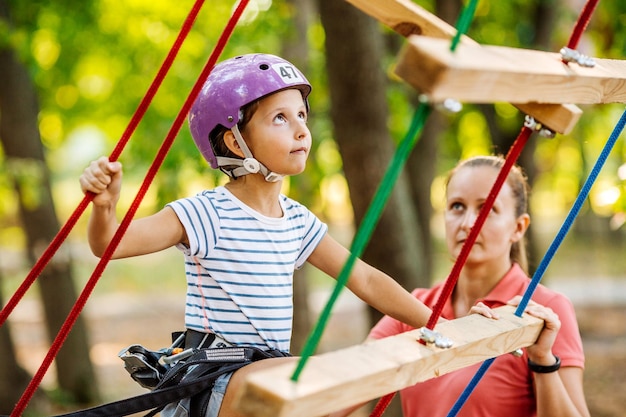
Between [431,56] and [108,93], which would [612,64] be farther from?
[108,93]

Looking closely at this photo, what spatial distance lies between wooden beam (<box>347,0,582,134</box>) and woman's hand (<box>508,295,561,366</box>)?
66 cm

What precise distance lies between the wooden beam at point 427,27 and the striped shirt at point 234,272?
671mm

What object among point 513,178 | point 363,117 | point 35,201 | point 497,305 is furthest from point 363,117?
point 35,201

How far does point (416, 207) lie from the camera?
8422mm

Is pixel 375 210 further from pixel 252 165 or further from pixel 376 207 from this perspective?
pixel 252 165

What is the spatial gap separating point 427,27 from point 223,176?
3.94 m

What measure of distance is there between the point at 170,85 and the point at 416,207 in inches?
112

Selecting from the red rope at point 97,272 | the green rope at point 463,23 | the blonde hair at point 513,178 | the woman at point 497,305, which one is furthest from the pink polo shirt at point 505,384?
the green rope at point 463,23

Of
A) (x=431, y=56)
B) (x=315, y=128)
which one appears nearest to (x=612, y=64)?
(x=431, y=56)

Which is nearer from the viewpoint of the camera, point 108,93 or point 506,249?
point 506,249

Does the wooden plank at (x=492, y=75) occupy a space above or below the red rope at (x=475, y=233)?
above

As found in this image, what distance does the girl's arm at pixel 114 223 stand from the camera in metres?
1.99

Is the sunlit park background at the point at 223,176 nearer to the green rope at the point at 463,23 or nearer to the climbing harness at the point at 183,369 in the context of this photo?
the climbing harness at the point at 183,369

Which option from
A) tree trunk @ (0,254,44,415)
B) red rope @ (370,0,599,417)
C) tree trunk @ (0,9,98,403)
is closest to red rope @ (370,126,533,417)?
red rope @ (370,0,599,417)
